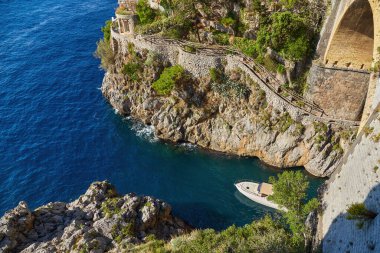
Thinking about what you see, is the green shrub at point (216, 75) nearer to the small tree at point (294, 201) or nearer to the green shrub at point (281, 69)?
the green shrub at point (281, 69)

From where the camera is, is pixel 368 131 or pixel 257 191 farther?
pixel 257 191

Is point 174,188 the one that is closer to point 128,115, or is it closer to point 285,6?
point 128,115

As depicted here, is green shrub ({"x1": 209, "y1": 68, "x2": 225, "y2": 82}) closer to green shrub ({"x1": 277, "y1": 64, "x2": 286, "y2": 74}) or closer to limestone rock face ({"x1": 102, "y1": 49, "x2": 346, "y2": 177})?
limestone rock face ({"x1": 102, "y1": 49, "x2": 346, "y2": 177})

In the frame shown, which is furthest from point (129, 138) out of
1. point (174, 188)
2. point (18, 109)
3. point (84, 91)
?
point (18, 109)

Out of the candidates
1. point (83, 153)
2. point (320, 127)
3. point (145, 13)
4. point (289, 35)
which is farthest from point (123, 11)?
point (320, 127)

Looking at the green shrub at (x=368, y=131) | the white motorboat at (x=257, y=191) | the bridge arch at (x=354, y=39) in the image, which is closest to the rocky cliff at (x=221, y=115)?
the white motorboat at (x=257, y=191)

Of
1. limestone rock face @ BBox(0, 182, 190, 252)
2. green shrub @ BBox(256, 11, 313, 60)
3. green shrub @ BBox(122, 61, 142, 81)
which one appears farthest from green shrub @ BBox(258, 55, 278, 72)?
limestone rock face @ BBox(0, 182, 190, 252)

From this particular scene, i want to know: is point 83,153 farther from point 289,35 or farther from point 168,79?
point 289,35
